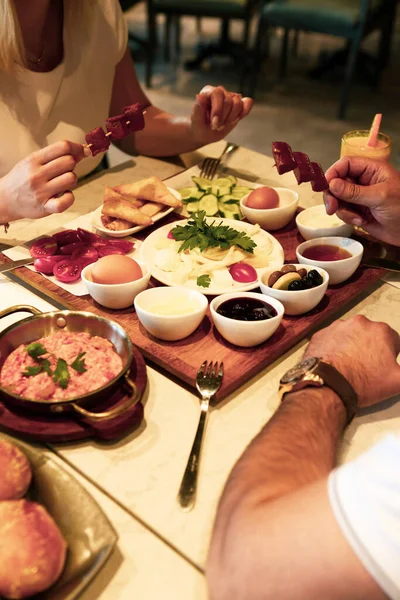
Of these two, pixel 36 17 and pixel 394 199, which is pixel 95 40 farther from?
pixel 394 199

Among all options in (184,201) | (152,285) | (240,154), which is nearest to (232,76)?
(240,154)

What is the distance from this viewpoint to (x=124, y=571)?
39.3 inches

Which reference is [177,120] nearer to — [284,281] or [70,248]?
[70,248]

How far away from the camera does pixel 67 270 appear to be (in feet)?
5.54

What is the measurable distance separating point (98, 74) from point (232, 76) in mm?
4640

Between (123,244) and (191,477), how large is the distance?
0.89m

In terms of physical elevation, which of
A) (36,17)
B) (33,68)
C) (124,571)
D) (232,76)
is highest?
(36,17)

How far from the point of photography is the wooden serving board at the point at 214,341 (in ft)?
4.56

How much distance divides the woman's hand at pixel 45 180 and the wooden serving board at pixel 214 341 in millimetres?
201

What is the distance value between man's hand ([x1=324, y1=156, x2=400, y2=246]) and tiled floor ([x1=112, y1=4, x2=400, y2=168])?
3.07 meters

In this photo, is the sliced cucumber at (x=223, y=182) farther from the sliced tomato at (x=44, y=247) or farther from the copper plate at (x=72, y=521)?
the copper plate at (x=72, y=521)

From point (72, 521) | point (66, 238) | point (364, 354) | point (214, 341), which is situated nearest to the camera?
point (72, 521)

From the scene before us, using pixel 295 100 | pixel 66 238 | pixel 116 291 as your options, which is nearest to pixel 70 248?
Result: pixel 66 238

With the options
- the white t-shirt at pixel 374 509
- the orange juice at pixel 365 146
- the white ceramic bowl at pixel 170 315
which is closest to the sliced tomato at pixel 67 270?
the white ceramic bowl at pixel 170 315
